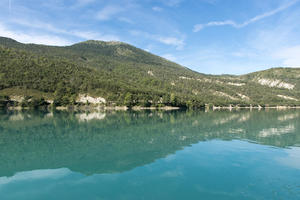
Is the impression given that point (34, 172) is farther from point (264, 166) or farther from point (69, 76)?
point (69, 76)

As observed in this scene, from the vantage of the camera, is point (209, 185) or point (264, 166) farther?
point (264, 166)

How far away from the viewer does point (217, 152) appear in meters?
22.5

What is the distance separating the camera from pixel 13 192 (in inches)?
491

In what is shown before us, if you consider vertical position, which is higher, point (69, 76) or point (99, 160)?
point (69, 76)

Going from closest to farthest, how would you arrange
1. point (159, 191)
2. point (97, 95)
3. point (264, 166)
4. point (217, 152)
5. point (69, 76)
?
1. point (159, 191)
2. point (264, 166)
3. point (217, 152)
4. point (97, 95)
5. point (69, 76)

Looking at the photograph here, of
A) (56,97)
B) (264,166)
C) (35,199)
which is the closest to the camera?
(35,199)

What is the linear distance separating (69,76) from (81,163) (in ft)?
531

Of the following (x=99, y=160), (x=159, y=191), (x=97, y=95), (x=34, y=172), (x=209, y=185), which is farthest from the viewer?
(x=97, y=95)

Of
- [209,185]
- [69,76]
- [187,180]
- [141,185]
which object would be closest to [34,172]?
[141,185]

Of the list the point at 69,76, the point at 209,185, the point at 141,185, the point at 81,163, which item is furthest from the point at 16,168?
the point at 69,76

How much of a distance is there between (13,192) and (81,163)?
6210 mm

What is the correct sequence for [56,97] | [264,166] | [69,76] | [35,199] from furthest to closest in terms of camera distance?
[69,76]
[56,97]
[264,166]
[35,199]

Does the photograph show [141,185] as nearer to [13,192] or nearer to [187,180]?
[187,180]

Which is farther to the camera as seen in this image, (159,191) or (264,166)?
(264,166)
